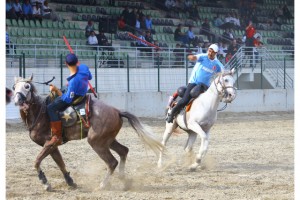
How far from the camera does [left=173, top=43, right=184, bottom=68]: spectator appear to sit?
26.4 meters

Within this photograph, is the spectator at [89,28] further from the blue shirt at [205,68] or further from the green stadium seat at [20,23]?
the blue shirt at [205,68]

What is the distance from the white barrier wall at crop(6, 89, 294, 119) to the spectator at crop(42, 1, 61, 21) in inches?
225

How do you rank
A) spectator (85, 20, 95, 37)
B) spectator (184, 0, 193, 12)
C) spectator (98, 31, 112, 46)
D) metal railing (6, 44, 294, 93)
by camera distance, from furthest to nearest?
1. spectator (184, 0, 193, 12)
2. spectator (85, 20, 95, 37)
3. spectator (98, 31, 112, 46)
4. metal railing (6, 44, 294, 93)

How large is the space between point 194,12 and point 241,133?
15.5 metres

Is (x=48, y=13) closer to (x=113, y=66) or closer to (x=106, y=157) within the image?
(x=113, y=66)

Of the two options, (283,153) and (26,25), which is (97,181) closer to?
(283,153)

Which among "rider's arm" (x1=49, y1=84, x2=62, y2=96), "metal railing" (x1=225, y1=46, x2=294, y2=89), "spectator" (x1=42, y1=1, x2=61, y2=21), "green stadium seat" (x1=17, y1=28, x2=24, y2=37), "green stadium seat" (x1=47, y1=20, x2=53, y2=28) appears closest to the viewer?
"rider's arm" (x1=49, y1=84, x2=62, y2=96)

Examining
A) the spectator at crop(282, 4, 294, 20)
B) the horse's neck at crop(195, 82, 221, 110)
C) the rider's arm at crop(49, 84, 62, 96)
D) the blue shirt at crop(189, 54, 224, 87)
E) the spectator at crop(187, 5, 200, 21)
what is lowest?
the horse's neck at crop(195, 82, 221, 110)

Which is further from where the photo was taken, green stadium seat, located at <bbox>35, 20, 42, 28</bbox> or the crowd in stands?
green stadium seat, located at <bbox>35, 20, 42, 28</bbox>

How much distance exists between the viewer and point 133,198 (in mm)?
9914

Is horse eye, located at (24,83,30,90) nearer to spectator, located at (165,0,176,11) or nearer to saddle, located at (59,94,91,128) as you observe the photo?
saddle, located at (59,94,91,128)

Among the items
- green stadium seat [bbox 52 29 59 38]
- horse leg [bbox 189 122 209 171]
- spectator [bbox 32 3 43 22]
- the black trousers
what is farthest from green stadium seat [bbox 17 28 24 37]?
horse leg [bbox 189 122 209 171]

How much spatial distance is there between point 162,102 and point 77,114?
45.6 feet

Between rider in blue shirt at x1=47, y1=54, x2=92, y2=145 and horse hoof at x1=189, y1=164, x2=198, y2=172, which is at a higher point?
rider in blue shirt at x1=47, y1=54, x2=92, y2=145
